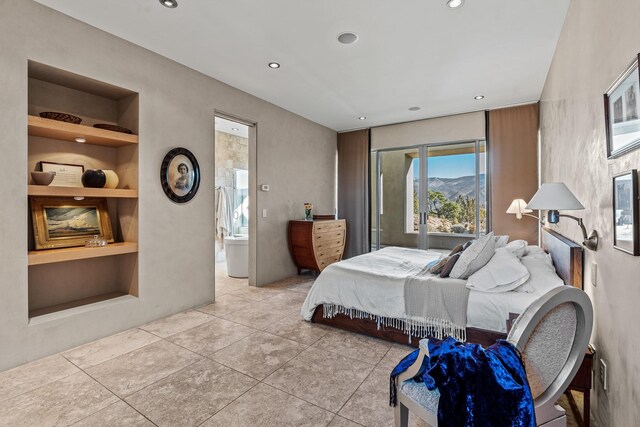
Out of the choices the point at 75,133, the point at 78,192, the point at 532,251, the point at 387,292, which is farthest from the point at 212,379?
the point at 532,251

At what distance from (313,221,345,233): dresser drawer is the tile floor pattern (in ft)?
6.85

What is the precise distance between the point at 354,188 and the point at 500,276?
13.6 ft

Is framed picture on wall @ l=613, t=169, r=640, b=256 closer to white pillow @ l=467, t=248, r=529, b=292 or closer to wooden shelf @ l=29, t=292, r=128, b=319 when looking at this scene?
white pillow @ l=467, t=248, r=529, b=292

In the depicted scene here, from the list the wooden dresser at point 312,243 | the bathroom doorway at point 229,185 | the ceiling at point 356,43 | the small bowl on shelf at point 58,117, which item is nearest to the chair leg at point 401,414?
the ceiling at point 356,43

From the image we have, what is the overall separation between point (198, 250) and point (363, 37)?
2.97 meters

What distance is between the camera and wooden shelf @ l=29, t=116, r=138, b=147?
2520 mm

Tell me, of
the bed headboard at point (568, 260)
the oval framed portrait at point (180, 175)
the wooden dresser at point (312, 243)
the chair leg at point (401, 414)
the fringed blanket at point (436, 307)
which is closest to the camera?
the chair leg at point (401, 414)

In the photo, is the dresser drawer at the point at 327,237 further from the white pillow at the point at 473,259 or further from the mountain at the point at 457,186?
the white pillow at the point at 473,259

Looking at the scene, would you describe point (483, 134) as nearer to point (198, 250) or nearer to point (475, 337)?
point (475, 337)

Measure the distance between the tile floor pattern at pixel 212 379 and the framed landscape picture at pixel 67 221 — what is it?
999 mm

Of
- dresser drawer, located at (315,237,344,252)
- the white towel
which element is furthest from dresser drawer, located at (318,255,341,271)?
the white towel

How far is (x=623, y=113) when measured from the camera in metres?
1.39

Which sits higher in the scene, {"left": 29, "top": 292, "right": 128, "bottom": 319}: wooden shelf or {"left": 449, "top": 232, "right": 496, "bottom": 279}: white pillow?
{"left": 449, "top": 232, "right": 496, "bottom": 279}: white pillow

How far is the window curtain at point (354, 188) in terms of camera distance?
6246mm
